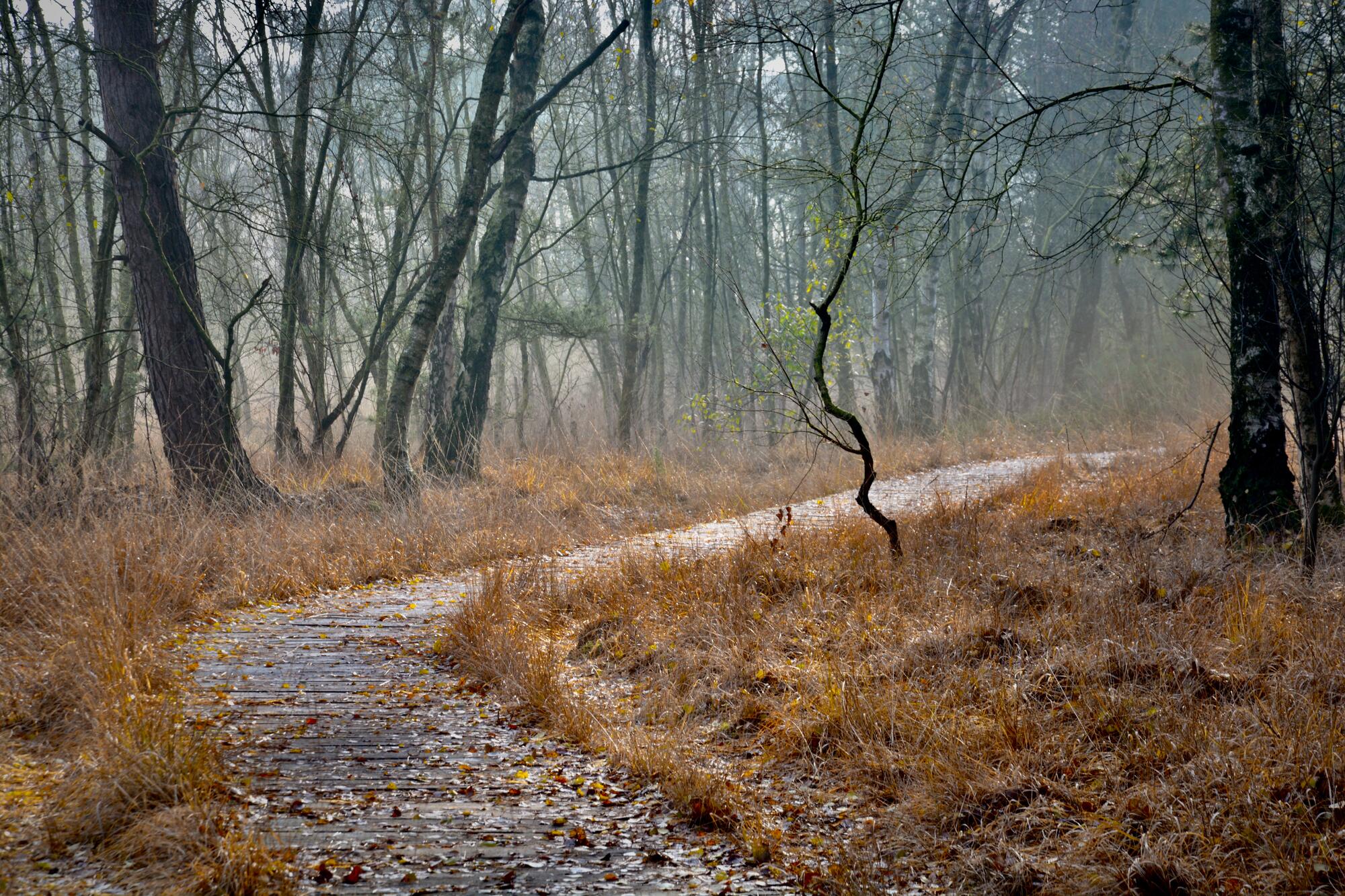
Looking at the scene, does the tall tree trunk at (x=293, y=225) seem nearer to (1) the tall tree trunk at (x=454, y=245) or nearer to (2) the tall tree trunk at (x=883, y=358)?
(1) the tall tree trunk at (x=454, y=245)

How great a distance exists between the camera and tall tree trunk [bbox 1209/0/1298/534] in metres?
5.88

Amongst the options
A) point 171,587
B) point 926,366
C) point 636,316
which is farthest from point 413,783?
point 926,366

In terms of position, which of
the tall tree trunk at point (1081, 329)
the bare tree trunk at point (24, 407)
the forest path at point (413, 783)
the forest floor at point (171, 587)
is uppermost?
the tall tree trunk at point (1081, 329)

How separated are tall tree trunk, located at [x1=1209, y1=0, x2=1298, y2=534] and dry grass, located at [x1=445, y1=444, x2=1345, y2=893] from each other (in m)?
0.58

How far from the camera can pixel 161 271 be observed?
8.10 m

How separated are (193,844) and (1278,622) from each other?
15.0 feet

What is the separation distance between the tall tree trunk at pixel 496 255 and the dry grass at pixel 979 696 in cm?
535

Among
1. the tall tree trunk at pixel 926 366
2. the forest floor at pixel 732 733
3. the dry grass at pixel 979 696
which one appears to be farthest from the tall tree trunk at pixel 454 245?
the tall tree trunk at pixel 926 366

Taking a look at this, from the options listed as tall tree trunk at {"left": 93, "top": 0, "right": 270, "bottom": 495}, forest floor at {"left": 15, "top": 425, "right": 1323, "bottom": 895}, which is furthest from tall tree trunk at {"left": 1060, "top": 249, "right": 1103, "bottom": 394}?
Result: tall tree trunk at {"left": 93, "top": 0, "right": 270, "bottom": 495}

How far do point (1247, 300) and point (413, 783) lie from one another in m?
5.86

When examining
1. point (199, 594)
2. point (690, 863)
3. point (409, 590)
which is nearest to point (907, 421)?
point (409, 590)

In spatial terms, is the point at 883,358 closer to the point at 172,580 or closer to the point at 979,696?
the point at 979,696

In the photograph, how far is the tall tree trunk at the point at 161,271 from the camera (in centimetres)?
790

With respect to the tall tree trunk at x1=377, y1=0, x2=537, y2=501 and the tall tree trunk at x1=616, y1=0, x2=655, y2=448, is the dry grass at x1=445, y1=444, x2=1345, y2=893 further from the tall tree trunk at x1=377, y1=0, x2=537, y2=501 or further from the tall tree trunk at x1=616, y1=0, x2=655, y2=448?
the tall tree trunk at x1=616, y1=0, x2=655, y2=448
